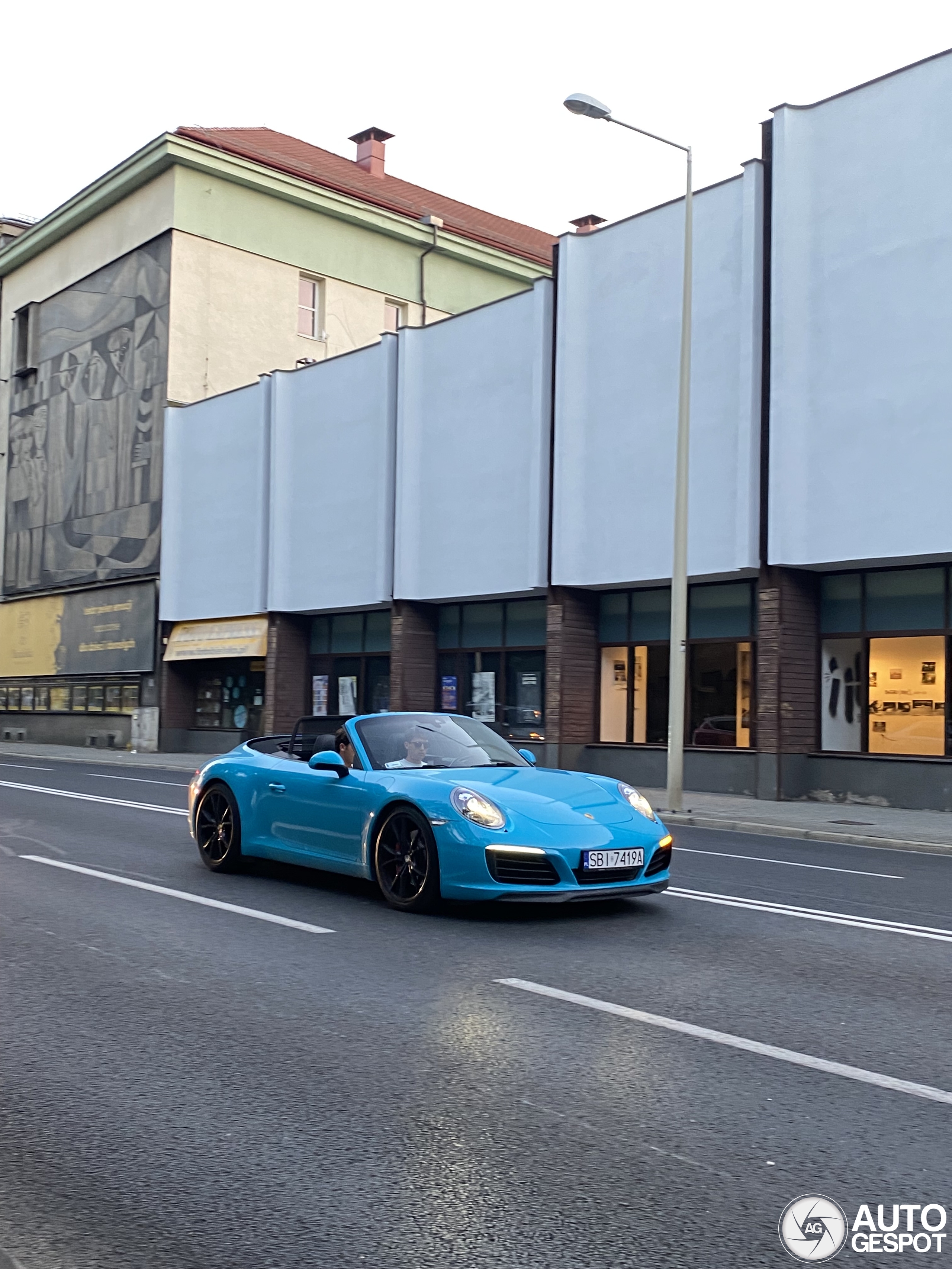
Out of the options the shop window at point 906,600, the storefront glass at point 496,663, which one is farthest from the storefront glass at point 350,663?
the shop window at point 906,600

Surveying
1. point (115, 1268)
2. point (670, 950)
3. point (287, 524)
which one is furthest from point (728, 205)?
point (115, 1268)

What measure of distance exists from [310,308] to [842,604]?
942 inches

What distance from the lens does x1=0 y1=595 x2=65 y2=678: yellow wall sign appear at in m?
42.0

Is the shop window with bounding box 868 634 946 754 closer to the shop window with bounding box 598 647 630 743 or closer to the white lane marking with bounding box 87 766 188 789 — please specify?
the shop window with bounding box 598 647 630 743

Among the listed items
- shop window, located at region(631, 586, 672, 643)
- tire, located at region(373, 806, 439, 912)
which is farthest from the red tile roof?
tire, located at region(373, 806, 439, 912)

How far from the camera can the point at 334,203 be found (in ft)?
128

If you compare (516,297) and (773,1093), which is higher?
(516,297)

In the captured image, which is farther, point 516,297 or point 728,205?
point 516,297

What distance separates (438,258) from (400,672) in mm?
19396

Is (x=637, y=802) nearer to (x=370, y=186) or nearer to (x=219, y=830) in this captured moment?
(x=219, y=830)

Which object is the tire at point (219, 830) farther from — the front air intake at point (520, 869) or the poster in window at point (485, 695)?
the poster in window at point (485, 695)

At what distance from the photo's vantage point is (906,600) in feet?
65.7

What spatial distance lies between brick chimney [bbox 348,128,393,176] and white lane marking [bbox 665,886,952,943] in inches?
1646

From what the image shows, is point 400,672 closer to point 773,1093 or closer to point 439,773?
point 439,773
